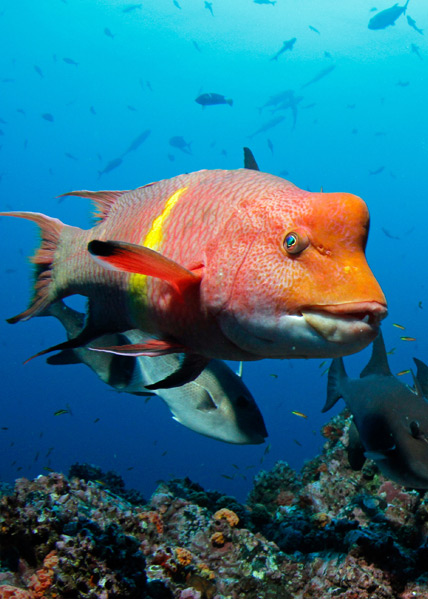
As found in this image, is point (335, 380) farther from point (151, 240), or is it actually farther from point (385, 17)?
point (385, 17)

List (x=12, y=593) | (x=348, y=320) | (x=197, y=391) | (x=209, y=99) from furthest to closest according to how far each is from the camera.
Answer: (x=209, y=99), (x=197, y=391), (x=12, y=593), (x=348, y=320)

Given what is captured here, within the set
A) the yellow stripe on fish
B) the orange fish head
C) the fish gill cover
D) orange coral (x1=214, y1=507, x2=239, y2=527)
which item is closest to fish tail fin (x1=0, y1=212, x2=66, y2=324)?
the yellow stripe on fish

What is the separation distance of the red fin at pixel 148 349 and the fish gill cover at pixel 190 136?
4196cm

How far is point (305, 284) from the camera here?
1.38 meters

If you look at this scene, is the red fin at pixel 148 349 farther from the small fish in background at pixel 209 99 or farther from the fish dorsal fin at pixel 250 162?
the small fish in background at pixel 209 99

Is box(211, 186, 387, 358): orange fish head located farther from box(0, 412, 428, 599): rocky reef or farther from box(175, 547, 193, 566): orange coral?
box(175, 547, 193, 566): orange coral

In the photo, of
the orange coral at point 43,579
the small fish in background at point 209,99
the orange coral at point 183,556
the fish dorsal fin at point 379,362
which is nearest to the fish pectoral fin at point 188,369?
the orange coral at point 43,579

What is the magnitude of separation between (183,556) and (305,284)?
2.94m

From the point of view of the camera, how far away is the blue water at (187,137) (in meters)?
51.6

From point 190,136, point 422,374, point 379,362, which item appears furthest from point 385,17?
point 190,136

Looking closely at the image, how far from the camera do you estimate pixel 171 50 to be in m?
61.4

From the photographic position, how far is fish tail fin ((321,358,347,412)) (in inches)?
183

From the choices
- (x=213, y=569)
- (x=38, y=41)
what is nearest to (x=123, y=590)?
(x=213, y=569)

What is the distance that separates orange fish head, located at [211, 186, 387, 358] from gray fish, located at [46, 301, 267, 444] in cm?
232
